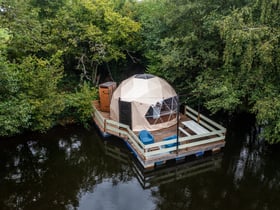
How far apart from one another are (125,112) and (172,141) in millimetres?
2897

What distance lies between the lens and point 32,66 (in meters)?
10.9

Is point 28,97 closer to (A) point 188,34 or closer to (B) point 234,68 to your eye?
(A) point 188,34

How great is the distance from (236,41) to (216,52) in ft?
8.60

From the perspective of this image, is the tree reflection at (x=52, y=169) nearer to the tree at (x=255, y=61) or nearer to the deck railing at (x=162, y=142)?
the deck railing at (x=162, y=142)

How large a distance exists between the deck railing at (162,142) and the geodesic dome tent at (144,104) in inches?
25.1

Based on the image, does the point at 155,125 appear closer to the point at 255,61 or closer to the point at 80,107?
the point at 80,107

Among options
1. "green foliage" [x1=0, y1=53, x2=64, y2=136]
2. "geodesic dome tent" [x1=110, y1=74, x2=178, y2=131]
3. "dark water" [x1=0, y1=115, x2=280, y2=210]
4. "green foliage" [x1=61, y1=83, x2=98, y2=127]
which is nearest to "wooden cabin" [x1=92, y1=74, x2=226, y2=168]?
"geodesic dome tent" [x1=110, y1=74, x2=178, y2=131]

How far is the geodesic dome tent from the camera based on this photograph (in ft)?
38.8

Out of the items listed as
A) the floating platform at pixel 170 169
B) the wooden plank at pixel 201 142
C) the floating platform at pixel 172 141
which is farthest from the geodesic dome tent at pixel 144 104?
the wooden plank at pixel 201 142

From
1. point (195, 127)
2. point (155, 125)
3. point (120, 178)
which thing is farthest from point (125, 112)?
point (120, 178)

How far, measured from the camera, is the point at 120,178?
31.8ft

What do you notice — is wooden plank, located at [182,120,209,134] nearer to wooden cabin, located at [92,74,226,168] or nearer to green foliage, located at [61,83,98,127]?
wooden cabin, located at [92,74,226,168]

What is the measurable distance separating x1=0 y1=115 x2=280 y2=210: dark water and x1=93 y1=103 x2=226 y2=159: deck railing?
2.01ft

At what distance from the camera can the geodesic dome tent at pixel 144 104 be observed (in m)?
11.8
